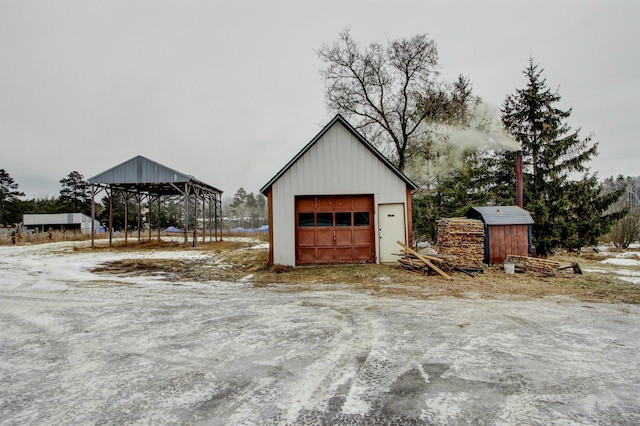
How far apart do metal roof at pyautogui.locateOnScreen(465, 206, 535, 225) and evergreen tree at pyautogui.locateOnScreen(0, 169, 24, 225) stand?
58.3 m

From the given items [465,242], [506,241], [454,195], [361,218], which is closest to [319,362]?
[361,218]

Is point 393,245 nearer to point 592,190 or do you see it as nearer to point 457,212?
point 457,212

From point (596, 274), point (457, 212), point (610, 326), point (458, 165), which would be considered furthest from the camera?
point (458, 165)

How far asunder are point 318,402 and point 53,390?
2.66m

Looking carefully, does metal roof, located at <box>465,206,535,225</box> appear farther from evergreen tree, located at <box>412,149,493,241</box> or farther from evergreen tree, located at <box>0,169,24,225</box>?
evergreen tree, located at <box>0,169,24,225</box>

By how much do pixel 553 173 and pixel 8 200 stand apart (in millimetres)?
67090

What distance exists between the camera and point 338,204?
44.9ft

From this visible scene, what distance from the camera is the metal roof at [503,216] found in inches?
547

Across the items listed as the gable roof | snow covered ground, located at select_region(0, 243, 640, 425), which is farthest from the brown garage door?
snow covered ground, located at select_region(0, 243, 640, 425)

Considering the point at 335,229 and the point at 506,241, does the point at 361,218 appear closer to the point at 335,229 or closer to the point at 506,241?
the point at 335,229

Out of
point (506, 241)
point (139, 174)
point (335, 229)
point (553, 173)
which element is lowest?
point (506, 241)

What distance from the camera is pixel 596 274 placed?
11445 mm

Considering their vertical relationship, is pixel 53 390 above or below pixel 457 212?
below

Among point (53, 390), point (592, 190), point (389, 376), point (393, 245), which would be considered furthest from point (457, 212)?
point (53, 390)
